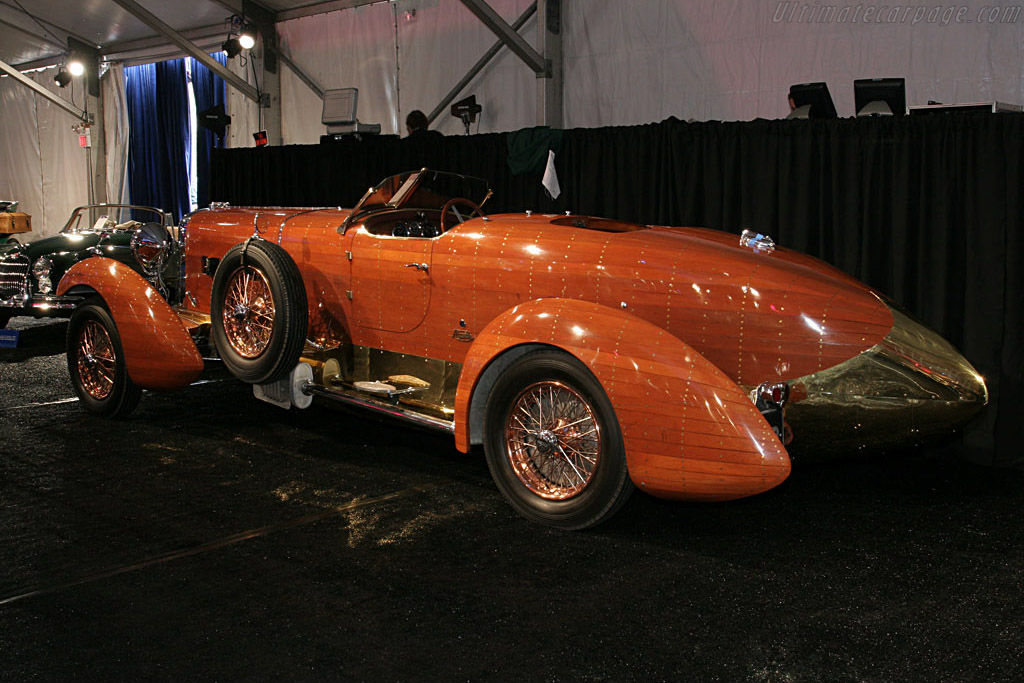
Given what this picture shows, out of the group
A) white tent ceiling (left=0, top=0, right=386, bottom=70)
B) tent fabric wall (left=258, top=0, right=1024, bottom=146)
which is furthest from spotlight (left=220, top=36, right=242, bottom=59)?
tent fabric wall (left=258, top=0, right=1024, bottom=146)

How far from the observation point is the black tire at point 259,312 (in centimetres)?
466

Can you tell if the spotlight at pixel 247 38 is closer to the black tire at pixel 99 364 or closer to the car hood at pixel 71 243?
the car hood at pixel 71 243

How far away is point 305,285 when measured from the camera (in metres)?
5.11

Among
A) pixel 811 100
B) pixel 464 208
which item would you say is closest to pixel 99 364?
pixel 464 208

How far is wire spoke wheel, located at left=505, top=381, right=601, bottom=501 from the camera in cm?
366

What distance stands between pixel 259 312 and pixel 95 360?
→ 1.52 m

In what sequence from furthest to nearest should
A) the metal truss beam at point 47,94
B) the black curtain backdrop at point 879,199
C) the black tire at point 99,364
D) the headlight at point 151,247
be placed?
the metal truss beam at point 47,94, the headlight at point 151,247, the black tire at point 99,364, the black curtain backdrop at point 879,199

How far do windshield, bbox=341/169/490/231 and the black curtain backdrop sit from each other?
0.32m

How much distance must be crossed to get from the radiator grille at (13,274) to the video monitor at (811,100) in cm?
716

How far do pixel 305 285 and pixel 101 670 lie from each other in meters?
2.82

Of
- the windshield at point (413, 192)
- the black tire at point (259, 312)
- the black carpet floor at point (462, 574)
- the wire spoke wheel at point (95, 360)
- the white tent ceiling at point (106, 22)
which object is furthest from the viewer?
the white tent ceiling at point (106, 22)

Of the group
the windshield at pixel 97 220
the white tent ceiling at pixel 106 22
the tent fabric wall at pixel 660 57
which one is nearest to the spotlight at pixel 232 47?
the white tent ceiling at pixel 106 22

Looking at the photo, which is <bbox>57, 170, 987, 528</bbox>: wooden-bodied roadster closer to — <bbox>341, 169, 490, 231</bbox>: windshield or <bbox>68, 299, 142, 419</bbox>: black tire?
<bbox>341, 169, 490, 231</bbox>: windshield

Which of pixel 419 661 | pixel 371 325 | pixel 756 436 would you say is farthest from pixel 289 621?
pixel 371 325
